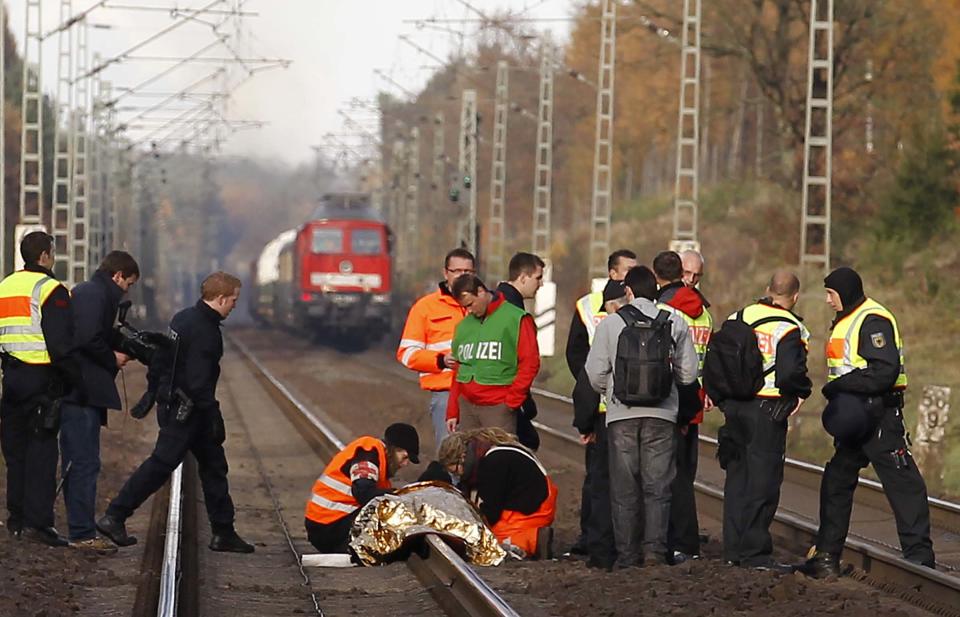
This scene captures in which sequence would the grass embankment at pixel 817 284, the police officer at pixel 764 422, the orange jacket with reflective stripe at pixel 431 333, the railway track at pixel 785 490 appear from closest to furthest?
the railway track at pixel 785 490 → the police officer at pixel 764 422 → the orange jacket with reflective stripe at pixel 431 333 → the grass embankment at pixel 817 284

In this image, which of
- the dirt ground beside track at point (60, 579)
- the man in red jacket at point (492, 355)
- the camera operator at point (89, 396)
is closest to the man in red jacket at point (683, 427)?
the man in red jacket at point (492, 355)

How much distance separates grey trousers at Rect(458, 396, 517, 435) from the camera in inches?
483

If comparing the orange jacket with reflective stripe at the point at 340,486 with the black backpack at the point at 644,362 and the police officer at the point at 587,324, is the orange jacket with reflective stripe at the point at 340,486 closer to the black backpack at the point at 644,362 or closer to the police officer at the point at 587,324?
the police officer at the point at 587,324

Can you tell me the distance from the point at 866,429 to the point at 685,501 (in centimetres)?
144

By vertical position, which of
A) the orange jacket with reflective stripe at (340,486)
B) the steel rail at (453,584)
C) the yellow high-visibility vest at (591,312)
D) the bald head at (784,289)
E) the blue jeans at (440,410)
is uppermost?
the bald head at (784,289)

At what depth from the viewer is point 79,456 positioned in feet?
39.2

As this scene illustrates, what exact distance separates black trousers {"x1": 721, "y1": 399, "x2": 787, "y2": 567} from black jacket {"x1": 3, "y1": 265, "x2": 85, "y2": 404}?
4.19 metres

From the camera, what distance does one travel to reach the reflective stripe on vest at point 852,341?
36.0 feet

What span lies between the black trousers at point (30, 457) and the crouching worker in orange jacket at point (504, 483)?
2.45m

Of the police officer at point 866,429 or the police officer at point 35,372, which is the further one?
the police officer at point 35,372

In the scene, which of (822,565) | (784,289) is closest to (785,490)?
(822,565)

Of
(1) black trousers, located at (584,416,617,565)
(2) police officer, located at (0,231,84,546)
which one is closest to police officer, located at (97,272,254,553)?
(2) police officer, located at (0,231,84,546)

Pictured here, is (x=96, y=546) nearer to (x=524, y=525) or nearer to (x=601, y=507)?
(x=524, y=525)

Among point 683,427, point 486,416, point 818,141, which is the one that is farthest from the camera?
point 818,141
